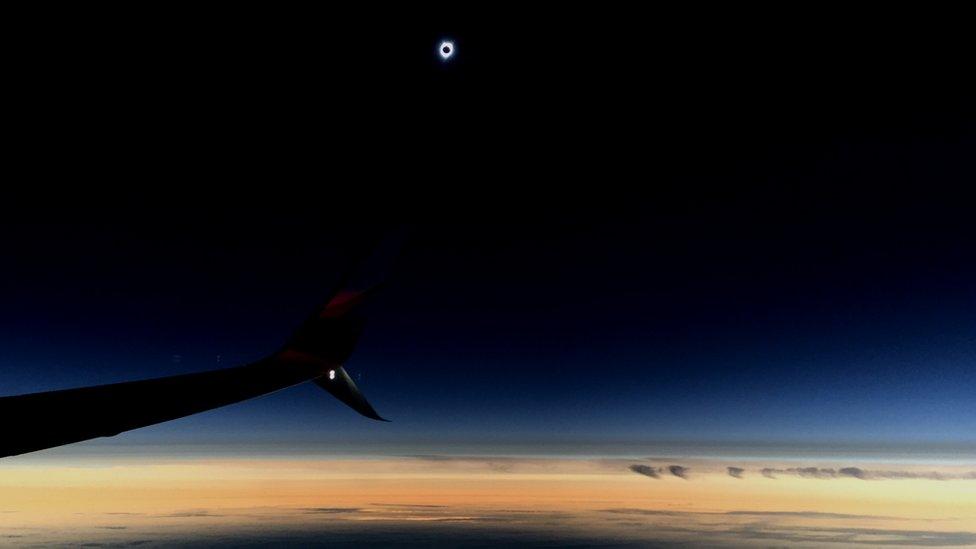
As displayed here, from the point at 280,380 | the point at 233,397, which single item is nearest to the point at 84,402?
the point at 233,397

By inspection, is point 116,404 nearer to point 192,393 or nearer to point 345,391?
point 192,393

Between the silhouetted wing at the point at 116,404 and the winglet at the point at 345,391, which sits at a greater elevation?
the winglet at the point at 345,391

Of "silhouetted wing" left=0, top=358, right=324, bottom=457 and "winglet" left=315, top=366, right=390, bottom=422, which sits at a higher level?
"winglet" left=315, top=366, right=390, bottom=422

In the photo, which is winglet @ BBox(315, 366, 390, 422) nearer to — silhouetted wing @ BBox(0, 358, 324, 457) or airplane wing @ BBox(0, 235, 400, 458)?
airplane wing @ BBox(0, 235, 400, 458)

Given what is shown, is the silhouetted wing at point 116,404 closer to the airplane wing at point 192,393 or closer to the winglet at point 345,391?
the airplane wing at point 192,393

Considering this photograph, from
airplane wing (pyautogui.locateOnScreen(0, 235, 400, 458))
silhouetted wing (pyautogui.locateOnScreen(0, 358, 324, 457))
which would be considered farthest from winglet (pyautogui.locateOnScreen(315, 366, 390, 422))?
silhouetted wing (pyautogui.locateOnScreen(0, 358, 324, 457))

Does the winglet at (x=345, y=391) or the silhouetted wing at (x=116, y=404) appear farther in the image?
the winglet at (x=345, y=391)

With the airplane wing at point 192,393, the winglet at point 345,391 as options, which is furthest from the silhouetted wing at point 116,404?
the winglet at point 345,391

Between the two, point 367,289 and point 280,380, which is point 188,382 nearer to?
point 280,380

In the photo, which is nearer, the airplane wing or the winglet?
the airplane wing
